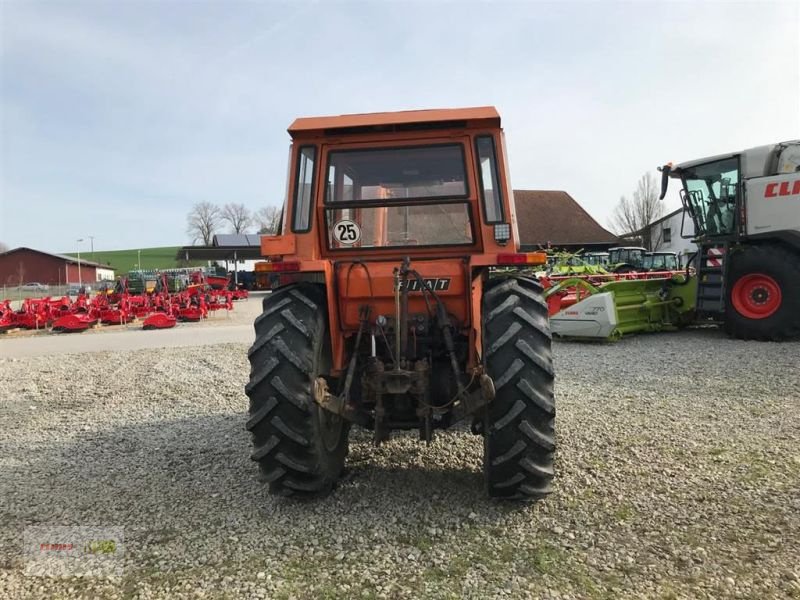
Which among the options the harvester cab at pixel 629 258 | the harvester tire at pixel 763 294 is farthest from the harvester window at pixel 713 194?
the harvester cab at pixel 629 258

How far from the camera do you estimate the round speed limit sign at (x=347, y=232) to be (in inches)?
148

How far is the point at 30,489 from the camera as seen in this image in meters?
3.89

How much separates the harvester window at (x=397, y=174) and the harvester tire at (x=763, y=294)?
750 cm

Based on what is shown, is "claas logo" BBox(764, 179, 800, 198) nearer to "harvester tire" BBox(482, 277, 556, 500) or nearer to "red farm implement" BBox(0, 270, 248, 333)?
"harvester tire" BBox(482, 277, 556, 500)

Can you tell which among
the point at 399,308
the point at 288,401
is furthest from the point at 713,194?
the point at 288,401

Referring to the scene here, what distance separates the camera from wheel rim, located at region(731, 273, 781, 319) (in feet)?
29.2

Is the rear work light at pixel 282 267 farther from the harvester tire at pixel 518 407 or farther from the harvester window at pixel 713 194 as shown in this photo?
the harvester window at pixel 713 194

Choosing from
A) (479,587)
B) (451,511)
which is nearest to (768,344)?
(451,511)

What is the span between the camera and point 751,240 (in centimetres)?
925

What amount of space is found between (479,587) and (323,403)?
49.2 inches

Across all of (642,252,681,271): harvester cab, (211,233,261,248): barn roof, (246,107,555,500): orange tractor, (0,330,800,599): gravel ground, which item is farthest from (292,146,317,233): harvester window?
(211,233,261,248): barn roof

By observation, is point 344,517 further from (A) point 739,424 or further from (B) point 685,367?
(B) point 685,367

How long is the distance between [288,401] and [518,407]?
1.28 meters

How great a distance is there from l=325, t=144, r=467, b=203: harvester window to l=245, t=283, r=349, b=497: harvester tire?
884 mm
